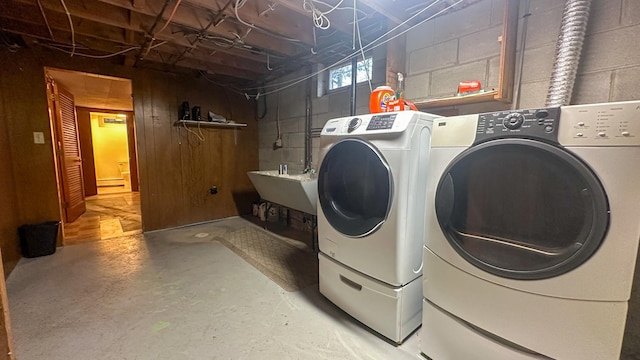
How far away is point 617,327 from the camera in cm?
81

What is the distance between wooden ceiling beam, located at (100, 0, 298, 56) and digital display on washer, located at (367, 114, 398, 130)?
4.97ft

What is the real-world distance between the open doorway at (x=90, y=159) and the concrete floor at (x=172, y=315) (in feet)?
3.96

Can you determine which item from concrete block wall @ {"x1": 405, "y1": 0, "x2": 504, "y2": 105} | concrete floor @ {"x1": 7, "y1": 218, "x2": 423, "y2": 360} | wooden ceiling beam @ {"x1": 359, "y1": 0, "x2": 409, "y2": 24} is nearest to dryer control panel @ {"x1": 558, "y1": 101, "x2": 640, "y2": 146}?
concrete block wall @ {"x1": 405, "y1": 0, "x2": 504, "y2": 105}

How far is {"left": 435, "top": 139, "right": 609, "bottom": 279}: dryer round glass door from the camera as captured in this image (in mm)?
843

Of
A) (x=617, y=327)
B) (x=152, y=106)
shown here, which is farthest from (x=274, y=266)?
(x=152, y=106)

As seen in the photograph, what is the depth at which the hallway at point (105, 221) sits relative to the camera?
3.26 m

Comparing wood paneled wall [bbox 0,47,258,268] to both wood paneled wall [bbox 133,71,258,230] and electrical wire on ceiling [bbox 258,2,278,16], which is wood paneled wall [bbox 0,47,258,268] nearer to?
wood paneled wall [bbox 133,71,258,230]

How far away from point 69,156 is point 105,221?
1112 millimetres

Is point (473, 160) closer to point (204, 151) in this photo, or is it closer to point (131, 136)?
point (204, 151)

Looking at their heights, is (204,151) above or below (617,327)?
above

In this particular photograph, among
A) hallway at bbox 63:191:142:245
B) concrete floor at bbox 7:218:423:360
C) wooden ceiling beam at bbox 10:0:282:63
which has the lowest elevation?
hallway at bbox 63:191:142:245

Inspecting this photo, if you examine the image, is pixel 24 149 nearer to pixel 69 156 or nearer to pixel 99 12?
pixel 69 156

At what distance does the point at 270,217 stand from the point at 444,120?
3142 mm

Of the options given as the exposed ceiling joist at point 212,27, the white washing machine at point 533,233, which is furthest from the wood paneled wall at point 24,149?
the white washing machine at point 533,233
